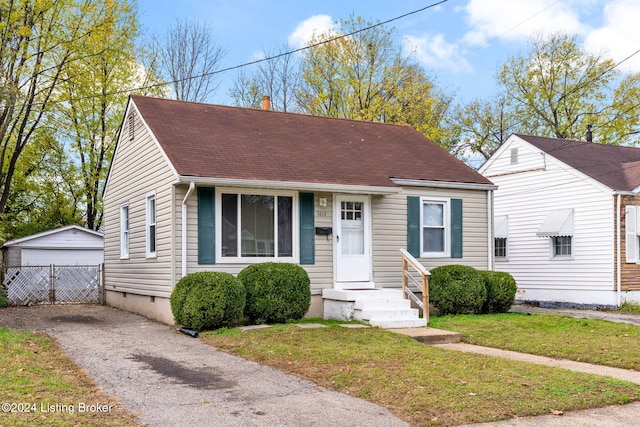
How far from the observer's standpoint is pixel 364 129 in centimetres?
1853

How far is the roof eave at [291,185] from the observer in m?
12.7

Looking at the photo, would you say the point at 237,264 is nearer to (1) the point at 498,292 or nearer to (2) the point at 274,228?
(2) the point at 274,228

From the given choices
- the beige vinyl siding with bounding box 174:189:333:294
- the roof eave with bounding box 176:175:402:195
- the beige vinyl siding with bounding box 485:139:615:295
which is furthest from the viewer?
the beige vinyl siding with bounding box 485:139:615:295

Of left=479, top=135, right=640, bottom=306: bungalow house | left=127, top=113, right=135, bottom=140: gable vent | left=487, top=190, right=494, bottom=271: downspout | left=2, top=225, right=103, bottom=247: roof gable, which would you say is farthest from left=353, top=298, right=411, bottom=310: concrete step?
left=2, top=225, right=103, bottom=247: roof gable

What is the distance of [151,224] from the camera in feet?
49.0

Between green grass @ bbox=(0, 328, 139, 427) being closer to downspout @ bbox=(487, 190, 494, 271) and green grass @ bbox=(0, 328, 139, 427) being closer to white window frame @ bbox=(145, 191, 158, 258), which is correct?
white window frame @ bbox=(145, 191, 158, 258)

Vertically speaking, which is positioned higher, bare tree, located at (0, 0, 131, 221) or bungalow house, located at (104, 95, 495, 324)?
bare tree, located at (0, 0, 131, 221)

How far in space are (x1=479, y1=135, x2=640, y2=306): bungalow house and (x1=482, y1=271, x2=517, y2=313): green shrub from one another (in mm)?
5315

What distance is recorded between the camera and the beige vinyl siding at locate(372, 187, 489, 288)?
1512 centimetres

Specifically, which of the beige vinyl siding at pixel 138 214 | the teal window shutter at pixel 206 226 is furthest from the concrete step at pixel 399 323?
the beige vinyl siding at pixel 138 214

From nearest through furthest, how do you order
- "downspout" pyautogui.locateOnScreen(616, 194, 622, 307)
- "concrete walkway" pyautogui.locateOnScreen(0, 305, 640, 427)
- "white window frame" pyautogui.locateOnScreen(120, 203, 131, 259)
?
"concrete walkway" pyautogui.locateOnScreen(0, 305, 640, 427), "white window frame" pyautogui.locateOnScreen(120, 203, 131, 259), "downspout" pyautogui.locateOnScreen(616, 194, 622, 307)

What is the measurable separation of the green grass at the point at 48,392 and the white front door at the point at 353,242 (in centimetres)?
663

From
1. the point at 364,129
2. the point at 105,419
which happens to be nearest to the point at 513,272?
the point at 364,129

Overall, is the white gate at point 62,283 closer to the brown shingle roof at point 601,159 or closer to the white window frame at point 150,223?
the white window frame at point 150,223
